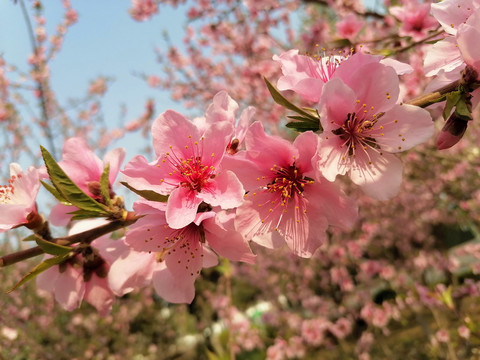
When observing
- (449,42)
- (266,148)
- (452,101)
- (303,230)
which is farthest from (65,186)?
(449,42)

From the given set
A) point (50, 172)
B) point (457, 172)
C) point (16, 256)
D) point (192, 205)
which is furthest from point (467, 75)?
point (457, 172)

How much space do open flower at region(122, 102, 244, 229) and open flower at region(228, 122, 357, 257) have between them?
0.17ft

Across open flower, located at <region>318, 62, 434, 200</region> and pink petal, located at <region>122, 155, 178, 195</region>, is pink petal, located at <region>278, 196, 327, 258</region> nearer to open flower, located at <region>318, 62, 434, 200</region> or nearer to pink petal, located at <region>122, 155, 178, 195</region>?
open flower, located at <region>318, 62, 434, 200</region>

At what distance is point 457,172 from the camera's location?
567 centimetres

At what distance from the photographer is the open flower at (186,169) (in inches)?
30.9

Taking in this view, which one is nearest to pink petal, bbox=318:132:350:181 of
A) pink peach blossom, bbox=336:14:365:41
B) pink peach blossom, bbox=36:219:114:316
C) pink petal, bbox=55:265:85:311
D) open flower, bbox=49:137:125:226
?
open flower, bbox=49:137:125:226

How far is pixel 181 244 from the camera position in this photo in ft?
3.08

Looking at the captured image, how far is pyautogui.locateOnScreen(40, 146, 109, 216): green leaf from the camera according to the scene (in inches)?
29.9

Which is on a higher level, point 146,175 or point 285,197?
point 146,175

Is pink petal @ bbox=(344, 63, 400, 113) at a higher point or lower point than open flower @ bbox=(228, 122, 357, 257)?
higher

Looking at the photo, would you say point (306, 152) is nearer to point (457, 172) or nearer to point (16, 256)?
point (16, 256)

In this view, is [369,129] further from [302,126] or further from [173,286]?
[173,286]

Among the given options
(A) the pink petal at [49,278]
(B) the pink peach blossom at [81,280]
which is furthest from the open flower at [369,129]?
(A) the pink petal at [49,278]

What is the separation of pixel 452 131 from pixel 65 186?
2.85 feet
